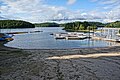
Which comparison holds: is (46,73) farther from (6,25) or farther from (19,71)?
(6,25)

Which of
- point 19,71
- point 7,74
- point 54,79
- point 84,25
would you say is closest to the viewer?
point 54,79

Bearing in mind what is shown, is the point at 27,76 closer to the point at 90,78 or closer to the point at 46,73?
the point at 46,73

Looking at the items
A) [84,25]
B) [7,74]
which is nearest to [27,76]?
[7,74]

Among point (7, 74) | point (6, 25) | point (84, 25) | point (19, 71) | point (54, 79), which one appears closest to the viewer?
point (54, 79)

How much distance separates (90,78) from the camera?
14.4 m

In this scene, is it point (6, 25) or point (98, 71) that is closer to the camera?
point (98, 71)

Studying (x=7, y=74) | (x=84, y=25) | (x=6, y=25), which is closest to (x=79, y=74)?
(x=7, y=74)

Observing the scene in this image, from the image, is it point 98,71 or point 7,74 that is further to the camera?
point 98,71

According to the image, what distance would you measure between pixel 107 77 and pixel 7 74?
7879 millimetres

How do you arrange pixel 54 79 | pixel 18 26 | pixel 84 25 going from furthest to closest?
pixel 18 26, pixel 84 25, pixel 54 79

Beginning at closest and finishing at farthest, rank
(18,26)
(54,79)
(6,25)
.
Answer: (54,79)
(6,25)
(18,26)

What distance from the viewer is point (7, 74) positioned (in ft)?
50.3

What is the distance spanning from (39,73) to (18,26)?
17834 cm

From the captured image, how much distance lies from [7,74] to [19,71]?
1373 millimetres
